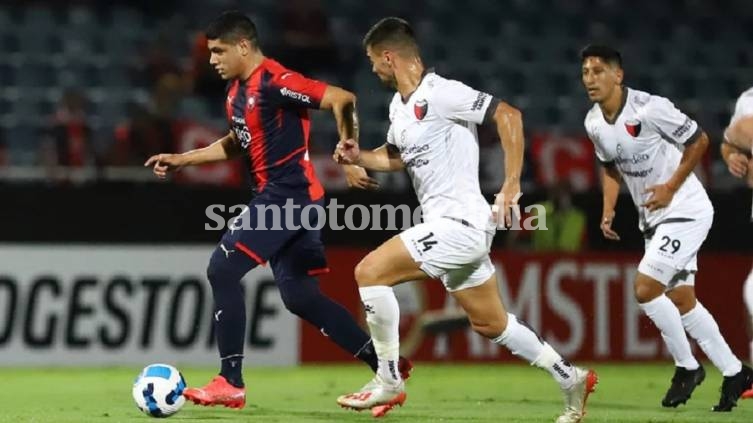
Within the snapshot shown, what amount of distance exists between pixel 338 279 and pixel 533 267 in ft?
6.18

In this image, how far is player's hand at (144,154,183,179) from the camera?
7.89 metres

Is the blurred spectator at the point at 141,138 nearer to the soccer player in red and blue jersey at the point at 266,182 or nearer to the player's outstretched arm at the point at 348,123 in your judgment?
the soccer player in red and blue jersey at the point at 266,182

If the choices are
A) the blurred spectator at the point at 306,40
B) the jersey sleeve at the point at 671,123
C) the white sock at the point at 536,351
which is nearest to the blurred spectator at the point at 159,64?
the blurred spectator at the point at 306,40

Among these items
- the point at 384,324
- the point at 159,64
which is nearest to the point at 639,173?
the point at 384,324

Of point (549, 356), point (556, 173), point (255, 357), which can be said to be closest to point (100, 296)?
point (255, 357)

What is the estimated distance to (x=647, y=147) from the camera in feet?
28.7

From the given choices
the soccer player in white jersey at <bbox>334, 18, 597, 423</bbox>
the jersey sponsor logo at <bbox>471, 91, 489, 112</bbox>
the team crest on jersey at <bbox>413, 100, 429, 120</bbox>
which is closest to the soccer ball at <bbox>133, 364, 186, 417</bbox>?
the soccer player in white jersey at <bbox>334, 18, 597, 423</bbox>

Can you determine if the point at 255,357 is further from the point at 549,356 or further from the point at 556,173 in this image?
the point at 549,356

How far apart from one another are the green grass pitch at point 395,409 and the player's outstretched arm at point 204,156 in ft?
4.67

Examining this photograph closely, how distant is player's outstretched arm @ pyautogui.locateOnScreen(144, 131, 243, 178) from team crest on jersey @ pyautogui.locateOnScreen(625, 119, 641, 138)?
7.96ft

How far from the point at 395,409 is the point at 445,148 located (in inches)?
67.9

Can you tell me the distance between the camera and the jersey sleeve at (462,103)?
23.7 ft

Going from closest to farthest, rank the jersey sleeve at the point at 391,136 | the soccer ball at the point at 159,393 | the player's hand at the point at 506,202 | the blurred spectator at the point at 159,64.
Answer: the player's hand at the point at 506,202 → the soccer ball at the point at 159,393 → the jersey sleeve at the point at 391,136 → the blurred spectator at the point at 159,64

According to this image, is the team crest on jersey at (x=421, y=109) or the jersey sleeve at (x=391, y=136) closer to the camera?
the team crest on jersey at (x=421, y=109)
